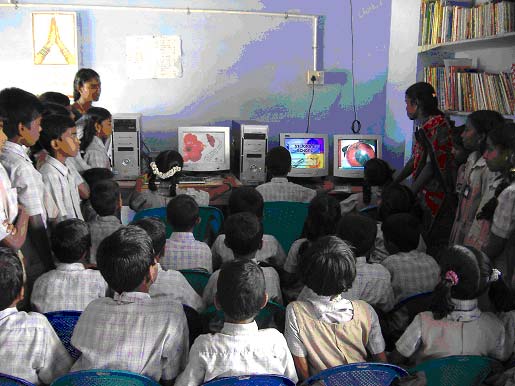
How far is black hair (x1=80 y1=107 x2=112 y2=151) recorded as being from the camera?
366cm

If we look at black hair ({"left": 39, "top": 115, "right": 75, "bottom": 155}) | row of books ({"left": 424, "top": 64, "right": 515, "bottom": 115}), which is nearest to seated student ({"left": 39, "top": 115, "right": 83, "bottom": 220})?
black hair ({"left": 39, "top": 115, "right": 75, "bottom": 155})

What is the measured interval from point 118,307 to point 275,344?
0.45m

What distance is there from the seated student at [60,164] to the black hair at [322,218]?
116cm

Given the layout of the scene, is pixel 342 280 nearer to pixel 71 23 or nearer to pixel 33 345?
pixel 33 345

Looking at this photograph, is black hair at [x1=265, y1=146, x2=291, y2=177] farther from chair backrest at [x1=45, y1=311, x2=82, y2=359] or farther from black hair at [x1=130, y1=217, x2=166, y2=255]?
chair backrest at [x1=45, y1=311, x2=82, y2=359]

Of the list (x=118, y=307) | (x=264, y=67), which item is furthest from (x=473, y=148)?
(x=118, y=307)

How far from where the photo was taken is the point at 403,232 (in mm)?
2395

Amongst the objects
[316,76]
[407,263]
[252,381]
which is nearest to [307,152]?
[316,76]

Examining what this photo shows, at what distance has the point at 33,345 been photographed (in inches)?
64.1

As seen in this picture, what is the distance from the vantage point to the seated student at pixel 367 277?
220 cm

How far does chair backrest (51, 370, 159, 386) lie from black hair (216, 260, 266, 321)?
0.30 m

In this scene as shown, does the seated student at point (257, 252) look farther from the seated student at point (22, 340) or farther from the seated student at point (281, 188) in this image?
the seated student at point (22, 340)

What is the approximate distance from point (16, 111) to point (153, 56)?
2145mm

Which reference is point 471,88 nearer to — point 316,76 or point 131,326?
point 316,76
